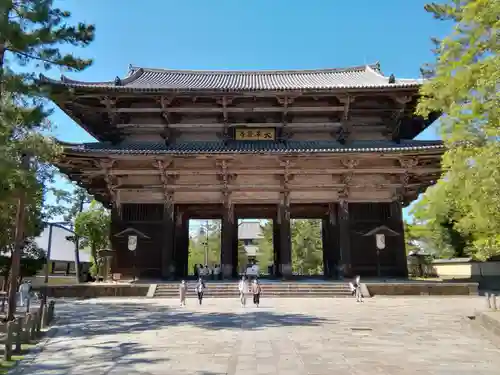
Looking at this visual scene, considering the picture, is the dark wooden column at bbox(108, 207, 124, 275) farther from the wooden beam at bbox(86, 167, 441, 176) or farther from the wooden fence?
the wooden fence

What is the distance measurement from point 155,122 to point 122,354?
634 inches

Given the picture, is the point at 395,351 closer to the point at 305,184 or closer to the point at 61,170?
the point at 305,184

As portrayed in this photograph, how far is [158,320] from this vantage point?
12.0 m

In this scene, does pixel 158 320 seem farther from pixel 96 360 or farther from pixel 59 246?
pixel 59 246

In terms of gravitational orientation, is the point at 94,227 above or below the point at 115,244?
above

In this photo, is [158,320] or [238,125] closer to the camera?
[158,320]

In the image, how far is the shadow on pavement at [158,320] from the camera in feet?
35.1

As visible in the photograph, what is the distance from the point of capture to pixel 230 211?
2112 cm

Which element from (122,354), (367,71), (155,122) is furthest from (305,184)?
(122,354)

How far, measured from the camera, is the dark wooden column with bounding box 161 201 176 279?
2014 cm

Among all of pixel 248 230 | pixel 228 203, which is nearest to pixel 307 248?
pixel 228 203

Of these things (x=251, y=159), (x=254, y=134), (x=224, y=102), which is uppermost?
(x=224, y=102)

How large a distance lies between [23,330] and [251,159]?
43.5 ft

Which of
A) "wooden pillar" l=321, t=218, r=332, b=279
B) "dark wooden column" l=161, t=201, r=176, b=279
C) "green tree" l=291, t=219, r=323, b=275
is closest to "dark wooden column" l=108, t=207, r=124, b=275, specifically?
"dark wooden column" l=161, t=201, r=176, b=279
